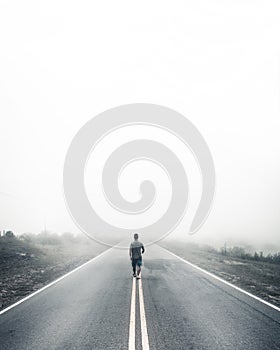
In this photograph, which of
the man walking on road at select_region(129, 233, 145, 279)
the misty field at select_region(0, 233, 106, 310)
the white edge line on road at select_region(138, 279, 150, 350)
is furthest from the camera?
the man walking on road at select_region(129, 233, 145, 279)

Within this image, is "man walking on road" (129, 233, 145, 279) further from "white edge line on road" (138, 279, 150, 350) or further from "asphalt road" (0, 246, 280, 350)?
"white edge line on road" (138, 279, 150, 350)

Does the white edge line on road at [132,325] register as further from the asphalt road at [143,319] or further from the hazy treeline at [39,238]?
the hazy treeline at [39,238]

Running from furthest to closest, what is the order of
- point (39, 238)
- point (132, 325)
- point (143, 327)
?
point (39, 238) → point (132, 325) → point (143, 327)

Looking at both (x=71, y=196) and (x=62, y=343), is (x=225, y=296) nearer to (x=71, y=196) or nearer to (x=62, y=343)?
(x=62, y=343)

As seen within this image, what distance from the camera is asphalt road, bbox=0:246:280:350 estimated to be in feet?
16.6

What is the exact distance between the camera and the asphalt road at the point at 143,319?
505 centimetres

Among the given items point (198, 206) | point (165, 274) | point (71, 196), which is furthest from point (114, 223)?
point (165, 274)

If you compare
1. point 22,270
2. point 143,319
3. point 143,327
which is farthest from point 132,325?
point 22,270

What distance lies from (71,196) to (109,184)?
21.7 meters

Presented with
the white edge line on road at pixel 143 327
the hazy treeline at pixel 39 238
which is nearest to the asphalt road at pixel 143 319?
the white edge line on road at pixel 143 327

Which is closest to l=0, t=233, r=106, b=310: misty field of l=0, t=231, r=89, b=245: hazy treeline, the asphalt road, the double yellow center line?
the asphalt road

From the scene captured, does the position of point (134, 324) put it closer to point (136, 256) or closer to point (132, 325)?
point (132, 325)

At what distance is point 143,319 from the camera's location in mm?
6285

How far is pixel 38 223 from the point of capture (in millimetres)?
69000
